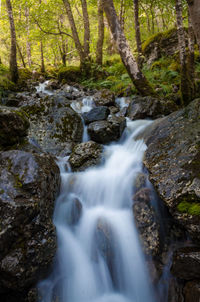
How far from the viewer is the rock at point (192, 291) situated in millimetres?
2377

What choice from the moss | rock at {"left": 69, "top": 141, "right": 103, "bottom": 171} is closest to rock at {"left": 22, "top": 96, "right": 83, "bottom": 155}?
rock at {"left": 69, "top": 141, "right": 103, "bottom": 171}

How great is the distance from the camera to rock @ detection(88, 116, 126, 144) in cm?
585

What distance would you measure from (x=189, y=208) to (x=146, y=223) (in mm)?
790

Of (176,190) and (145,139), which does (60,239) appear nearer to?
(176,190)

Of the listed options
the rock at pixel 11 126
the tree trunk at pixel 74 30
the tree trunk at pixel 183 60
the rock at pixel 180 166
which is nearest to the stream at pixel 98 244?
the rock at pixel 180 166

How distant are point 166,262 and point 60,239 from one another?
66.2 inches

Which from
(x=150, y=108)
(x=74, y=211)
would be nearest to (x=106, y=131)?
(x=150, y=108)

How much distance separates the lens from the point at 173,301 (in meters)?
2.62

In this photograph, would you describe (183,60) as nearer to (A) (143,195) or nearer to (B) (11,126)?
(A) (143,195)

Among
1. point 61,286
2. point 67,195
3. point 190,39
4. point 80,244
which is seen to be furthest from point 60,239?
point 190,39

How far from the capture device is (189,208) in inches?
106

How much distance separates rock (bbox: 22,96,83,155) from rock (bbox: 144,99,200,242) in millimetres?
2740

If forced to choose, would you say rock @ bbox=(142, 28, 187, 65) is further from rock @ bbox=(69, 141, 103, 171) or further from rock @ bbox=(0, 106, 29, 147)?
→ rock @ bbox=(0, 106, 29, 147)

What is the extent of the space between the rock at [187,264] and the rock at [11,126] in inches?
150
